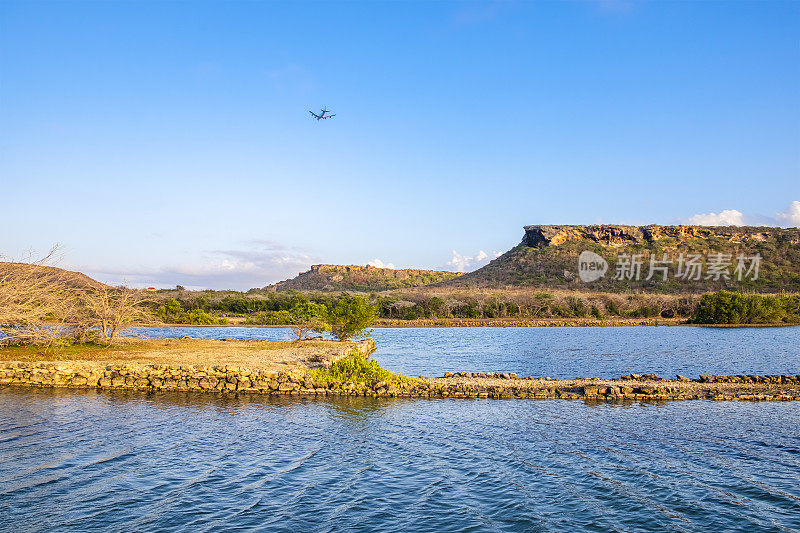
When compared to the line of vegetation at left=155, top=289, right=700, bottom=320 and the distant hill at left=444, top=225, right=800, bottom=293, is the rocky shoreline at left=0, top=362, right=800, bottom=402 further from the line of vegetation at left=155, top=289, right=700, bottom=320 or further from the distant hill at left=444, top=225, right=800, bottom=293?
the distant hill at left=444, top=225, right=800, bottom=293

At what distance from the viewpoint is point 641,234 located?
124m

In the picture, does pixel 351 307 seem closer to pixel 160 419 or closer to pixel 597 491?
pixel 160 419

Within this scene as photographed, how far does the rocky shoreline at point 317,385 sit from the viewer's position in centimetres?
2109

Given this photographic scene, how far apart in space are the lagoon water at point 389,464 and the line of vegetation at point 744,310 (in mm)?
60979

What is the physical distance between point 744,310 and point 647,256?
42.0m

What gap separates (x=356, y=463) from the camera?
1263 cm

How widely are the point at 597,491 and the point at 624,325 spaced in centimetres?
7271

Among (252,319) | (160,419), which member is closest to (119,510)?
(160,419)

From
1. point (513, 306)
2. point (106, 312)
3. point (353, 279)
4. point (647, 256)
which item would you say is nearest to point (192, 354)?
point (106, 312)

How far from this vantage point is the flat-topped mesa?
112 meters

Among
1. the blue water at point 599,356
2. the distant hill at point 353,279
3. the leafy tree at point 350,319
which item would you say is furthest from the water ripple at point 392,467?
the distant hill at point 353,279

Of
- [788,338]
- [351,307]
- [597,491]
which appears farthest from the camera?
[788,338]

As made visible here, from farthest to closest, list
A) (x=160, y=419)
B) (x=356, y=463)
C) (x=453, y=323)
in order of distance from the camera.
Result: 1. (x=453, y=323)
2. (x=160, y=419)
3. (x=356, y=463)

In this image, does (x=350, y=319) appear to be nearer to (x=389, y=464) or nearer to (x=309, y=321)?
(x=309, y=321)
